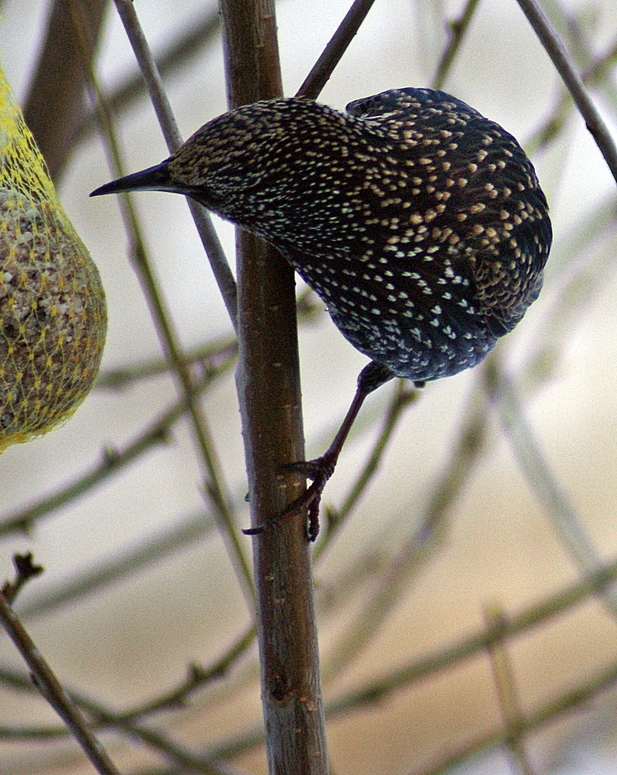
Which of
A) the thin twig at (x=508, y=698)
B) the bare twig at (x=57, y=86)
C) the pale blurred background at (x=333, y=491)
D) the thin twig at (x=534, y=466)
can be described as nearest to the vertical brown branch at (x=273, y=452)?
the thin twig at (x=508, y=698)

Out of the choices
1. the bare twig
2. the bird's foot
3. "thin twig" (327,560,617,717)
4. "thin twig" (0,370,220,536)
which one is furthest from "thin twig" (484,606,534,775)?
the bare twig

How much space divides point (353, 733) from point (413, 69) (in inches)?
69.6

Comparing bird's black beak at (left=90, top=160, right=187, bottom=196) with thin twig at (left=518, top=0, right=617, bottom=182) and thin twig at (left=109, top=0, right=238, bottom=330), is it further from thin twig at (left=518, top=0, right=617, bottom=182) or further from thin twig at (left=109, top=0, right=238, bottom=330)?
thin twig at (left=518, top=0, right=617, bottom=182)

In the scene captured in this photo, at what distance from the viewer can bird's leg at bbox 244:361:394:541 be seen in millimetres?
724

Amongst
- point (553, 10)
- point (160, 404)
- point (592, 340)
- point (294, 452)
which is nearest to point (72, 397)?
point (294, 452)

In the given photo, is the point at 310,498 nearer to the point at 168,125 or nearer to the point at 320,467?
the point at 320,467

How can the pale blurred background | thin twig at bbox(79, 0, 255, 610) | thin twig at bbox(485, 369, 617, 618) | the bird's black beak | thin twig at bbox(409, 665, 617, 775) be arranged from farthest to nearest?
the pale blurred background < thin twig at bbox(485, 369, 617, 618) < thin twig at bbox(409, 665, 617, 775) < thin twig at bbox(79, 0, 255, 610) < the bird's black beak

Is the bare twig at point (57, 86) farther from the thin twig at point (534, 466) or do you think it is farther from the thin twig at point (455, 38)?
the thin twig at point (534, 466)

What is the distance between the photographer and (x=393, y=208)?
2.41 feet

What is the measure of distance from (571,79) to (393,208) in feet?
0.71

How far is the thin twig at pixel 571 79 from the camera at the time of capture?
539 mm

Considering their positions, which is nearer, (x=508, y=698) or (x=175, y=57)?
(x=508, y=698)

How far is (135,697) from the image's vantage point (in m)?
2.45

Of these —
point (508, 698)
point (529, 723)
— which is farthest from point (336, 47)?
point (529, 723)
